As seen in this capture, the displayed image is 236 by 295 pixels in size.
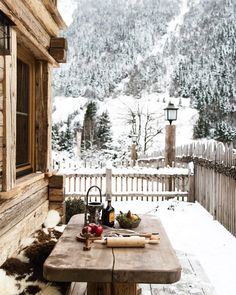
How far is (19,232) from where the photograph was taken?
12.9 ft

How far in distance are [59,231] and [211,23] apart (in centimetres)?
3863

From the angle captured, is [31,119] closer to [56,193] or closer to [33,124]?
[33,124]

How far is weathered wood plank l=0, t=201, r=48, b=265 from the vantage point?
343 cm

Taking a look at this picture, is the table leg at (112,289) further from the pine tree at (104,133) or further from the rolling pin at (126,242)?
the pine tree at (104,133)

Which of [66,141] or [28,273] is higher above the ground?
[66,141]

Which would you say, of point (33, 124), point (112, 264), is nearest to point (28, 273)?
point (112, 264)

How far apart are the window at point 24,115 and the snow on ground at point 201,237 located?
273 centimetres

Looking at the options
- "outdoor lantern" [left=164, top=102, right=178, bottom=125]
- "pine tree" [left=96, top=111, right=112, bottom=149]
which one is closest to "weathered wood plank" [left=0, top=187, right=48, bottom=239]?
"outdoor lantern" [left=164, top=102, right=178, bottom=125]

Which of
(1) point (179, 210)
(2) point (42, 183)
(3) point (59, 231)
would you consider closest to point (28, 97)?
(2) point (42, 183)

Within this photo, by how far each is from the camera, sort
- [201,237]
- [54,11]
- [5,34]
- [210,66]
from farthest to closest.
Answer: [210,66] < [201,237] < [54,11] < [5,34]

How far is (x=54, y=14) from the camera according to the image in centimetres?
520

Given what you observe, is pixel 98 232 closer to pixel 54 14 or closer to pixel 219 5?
pixel 54 14

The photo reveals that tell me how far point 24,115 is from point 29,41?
3.23ft

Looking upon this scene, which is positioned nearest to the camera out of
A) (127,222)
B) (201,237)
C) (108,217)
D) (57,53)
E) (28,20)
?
(127,222)
